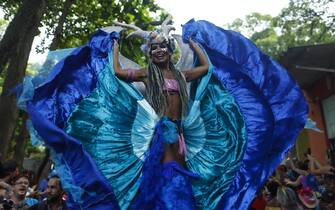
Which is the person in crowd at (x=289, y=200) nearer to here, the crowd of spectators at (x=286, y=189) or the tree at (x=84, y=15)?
the crowd of spectators at (x=286, y=189)

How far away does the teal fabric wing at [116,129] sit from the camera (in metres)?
3.64

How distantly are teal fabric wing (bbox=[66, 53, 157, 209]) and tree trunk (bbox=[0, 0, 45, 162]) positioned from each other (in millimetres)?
2422

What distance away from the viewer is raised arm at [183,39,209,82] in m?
3.82

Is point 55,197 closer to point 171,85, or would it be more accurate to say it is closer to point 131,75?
point 131,75

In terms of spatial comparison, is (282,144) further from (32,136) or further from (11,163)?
(11,163)

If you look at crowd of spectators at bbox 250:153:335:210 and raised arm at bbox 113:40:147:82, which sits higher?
raised arm at bbox 113:40:147:82

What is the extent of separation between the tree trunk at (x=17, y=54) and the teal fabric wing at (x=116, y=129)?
2422 millimetres

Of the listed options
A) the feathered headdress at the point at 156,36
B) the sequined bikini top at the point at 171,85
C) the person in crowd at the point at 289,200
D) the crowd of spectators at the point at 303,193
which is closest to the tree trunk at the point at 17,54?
the feathered headdress at the point at 156,36

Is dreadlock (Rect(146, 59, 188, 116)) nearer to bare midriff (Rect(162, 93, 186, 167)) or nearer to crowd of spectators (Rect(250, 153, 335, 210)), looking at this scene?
bare midriff (Rect(162, 93, 186, 167))

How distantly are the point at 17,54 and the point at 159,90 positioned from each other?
4132mm

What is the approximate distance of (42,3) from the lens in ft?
20.8

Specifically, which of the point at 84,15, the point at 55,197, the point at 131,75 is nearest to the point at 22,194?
the point at 55,197

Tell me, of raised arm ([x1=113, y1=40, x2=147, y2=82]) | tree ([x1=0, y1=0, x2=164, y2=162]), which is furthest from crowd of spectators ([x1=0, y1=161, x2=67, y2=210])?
tree ([x1=0, y1=0, x2=164, y2=162])

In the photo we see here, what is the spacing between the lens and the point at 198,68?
389cm
